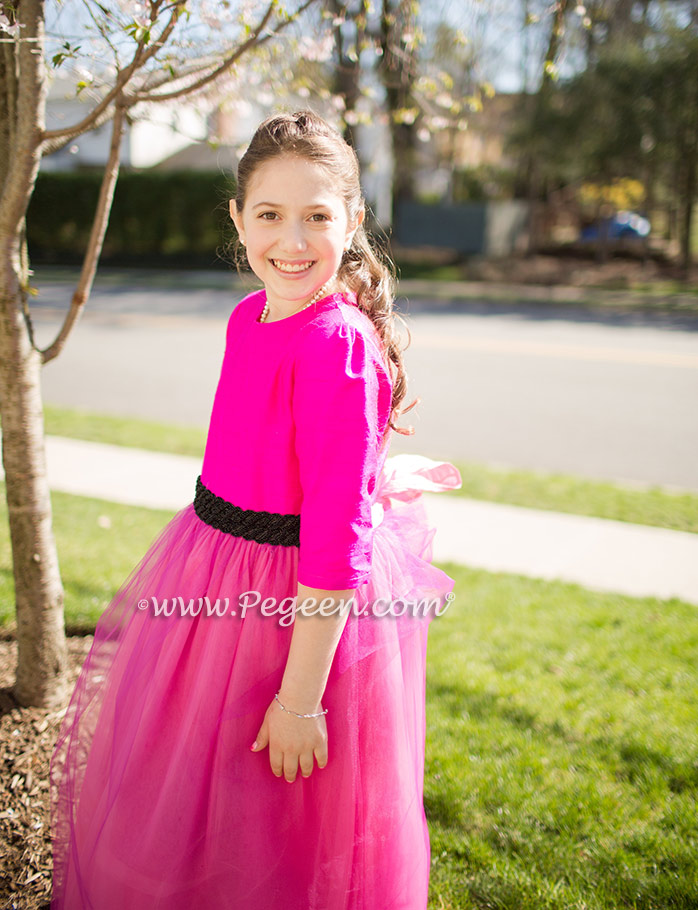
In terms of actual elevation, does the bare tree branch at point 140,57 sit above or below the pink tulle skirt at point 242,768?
above

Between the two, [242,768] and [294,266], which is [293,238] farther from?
[242,768]

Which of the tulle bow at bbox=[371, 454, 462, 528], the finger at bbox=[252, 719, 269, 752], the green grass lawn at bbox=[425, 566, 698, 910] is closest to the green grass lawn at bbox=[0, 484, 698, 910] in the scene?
the green grass lawn at bbox=[425, 566, 698, 910]

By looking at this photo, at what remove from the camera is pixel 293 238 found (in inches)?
58.2

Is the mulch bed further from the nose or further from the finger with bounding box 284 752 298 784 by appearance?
the nose

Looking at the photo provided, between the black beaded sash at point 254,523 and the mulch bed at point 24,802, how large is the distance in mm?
1050

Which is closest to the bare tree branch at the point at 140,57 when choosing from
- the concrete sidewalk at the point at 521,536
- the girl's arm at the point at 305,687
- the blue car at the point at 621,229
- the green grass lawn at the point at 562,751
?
the girl's arm at the point at 305,687

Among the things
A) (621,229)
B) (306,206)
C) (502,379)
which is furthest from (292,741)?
(621,229)

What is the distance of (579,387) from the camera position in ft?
27.5

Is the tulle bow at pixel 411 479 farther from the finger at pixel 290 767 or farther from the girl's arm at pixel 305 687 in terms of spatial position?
the finger at pixel 290 767

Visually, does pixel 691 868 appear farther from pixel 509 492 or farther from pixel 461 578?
pixel 509 492

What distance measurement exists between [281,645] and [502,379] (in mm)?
7609

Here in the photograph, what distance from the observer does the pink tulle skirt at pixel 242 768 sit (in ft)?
5.05

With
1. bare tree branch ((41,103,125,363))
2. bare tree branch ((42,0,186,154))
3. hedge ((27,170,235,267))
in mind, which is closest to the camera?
bare tree branch ((42,0,186,154))

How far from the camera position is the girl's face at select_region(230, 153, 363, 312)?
4.87 ft
